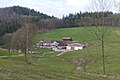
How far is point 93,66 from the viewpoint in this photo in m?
61.9

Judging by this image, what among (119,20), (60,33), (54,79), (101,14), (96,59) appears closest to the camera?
(54,79)

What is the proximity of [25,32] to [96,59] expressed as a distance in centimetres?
2010

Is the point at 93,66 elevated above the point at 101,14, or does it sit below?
below

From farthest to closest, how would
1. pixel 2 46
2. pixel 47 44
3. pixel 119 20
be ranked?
pixel 47 44, pixel 2 46, pixel 119 20

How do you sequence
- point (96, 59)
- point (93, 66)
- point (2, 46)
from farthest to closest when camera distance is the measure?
point (2, 46)
point (96, 59)
point (93, 66)

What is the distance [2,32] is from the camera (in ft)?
488

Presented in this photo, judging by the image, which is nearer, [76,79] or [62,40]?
[76,79]

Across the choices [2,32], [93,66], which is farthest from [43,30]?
[93,66]

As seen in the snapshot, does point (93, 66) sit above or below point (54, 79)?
below

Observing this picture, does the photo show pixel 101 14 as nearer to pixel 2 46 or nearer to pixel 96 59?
pixel 96 59

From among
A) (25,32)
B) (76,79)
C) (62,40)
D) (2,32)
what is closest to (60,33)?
(62,40)

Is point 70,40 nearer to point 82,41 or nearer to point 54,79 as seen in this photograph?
point 82,41

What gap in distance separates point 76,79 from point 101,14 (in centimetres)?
1399

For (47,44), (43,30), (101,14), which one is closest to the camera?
(101,14)
